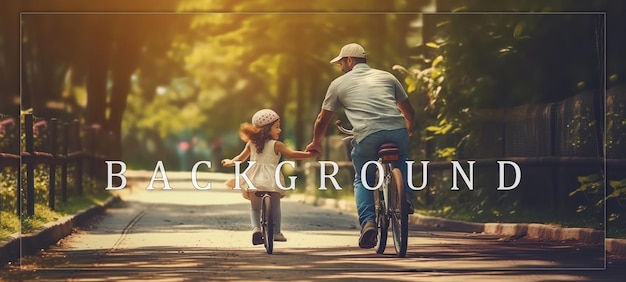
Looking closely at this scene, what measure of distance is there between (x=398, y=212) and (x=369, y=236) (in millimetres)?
458

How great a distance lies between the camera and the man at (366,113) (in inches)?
394

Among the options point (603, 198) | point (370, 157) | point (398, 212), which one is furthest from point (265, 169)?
point (603, 198)

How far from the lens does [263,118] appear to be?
1045 cm

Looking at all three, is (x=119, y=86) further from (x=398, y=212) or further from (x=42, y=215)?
(x=398, y=212)

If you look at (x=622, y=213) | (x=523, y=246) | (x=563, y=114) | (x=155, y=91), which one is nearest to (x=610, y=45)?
(x=563, y=114)

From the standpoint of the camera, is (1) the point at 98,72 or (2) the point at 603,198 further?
(2) the point at 603,198

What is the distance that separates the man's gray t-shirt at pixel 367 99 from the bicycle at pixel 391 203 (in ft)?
0.49

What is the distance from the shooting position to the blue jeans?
32.8ft

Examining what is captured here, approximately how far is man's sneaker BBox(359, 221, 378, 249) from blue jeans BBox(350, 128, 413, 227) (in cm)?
6

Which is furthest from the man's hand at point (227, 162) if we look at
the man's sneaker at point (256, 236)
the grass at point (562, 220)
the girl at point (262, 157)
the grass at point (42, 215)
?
the grass at point (562, 220)

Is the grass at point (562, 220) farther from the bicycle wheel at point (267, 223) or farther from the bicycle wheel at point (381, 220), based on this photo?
the bicycle wheel at point (267, 223)

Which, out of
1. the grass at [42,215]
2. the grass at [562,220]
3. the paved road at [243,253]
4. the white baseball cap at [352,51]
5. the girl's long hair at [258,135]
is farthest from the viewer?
the grass at [562,220]

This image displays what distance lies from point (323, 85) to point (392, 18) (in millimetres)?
790

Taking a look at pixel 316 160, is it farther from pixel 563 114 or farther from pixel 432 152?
pixel 563 114
